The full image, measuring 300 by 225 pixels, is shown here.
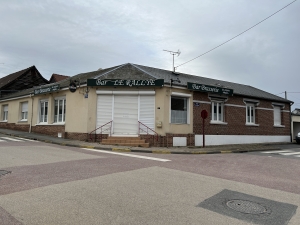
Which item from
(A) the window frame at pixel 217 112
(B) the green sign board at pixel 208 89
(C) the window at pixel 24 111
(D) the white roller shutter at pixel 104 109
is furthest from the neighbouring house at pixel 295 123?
(C) the window at pixel 24 111

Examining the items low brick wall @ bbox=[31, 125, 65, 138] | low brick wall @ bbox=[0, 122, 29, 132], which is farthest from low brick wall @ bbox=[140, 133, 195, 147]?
low brick wall @ bbox=[0, 122, 29, 132]

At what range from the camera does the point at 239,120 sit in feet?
63.3

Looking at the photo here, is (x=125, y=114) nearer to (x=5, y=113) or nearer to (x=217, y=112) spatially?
(x=217, y=112)

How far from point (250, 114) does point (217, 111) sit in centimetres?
442

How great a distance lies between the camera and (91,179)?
5984mm

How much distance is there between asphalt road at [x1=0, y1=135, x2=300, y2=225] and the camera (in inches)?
152

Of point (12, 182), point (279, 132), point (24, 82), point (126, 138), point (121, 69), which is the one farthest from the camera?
point (24, 82)

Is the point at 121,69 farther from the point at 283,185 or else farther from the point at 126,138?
the point at 283,185

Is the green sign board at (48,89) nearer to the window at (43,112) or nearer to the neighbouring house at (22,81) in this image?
the window at (43,112)

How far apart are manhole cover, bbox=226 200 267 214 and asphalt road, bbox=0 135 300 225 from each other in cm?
2

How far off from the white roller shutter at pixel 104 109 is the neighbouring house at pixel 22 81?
1886 cm

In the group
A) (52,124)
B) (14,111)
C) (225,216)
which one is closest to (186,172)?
(225,216)

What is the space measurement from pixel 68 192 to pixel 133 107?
35.9ft

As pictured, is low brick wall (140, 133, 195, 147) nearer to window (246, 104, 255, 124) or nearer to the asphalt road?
the asphalt road
